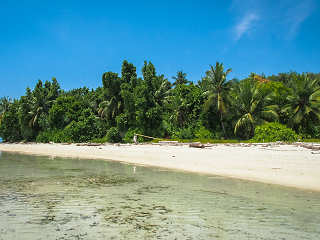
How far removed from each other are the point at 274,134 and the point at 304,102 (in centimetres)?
751

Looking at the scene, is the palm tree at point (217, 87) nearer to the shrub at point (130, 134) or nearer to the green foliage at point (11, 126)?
the shrub at point (130, 134)

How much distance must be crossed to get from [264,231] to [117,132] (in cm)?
3029

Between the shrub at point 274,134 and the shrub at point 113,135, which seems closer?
the shrub at point 274,134

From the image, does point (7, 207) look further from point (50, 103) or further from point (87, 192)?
point (50, 103)

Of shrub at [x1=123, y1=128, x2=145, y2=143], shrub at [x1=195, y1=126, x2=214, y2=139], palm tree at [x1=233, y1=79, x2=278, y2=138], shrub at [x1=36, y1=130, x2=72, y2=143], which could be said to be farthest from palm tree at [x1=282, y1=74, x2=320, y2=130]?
shrub at [x1=36, y1=130, x2=72, y2=143]

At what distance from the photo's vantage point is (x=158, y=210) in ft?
21.8

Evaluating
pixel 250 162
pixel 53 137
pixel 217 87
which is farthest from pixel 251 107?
pixel 53 137

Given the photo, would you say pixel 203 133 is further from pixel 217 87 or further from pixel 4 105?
pixel 4 105

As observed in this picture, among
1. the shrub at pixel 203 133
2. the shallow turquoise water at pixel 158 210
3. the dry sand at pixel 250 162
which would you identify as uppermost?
the shrub at pixel 203 133

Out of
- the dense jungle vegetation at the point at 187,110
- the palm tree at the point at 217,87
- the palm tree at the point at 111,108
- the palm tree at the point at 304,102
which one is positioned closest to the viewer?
the palm tree at the point at 304,102

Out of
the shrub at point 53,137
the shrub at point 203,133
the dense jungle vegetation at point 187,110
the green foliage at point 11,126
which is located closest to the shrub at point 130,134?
the dense jungle vegetation at point 187,110

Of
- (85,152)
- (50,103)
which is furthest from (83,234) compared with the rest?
(50,103)

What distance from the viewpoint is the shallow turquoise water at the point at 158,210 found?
16.8ft

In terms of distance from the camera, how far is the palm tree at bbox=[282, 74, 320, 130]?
2756cm
